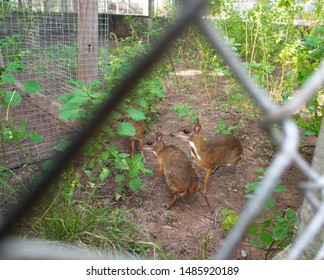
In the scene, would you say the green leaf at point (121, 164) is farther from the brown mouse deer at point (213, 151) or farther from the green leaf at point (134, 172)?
the brown mouse deer at point (213, 151)

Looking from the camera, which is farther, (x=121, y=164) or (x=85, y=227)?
(x=121, y=164)

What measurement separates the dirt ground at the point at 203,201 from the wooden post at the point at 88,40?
3.74ft

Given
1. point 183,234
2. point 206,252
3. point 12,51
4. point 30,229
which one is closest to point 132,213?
point 183,234

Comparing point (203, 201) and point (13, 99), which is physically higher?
point (13, 99)

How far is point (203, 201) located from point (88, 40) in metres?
1.97

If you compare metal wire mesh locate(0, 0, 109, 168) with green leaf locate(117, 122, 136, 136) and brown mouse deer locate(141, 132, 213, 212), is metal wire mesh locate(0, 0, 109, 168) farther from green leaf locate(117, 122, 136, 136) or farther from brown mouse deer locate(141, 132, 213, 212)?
green leaf locate(117, 122, 136, 136)

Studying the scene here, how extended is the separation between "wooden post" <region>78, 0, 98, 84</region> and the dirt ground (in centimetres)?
114

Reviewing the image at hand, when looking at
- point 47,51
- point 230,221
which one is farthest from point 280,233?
point 47,51

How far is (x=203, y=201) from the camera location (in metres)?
3.26

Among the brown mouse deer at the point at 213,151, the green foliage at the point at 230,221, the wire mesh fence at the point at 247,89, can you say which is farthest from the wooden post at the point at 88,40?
the wire mesh fence at the point at 247,89

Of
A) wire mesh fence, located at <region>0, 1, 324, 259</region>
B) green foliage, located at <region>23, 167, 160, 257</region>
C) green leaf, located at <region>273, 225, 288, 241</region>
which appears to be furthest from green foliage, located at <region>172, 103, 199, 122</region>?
wire mesh fence, located at <region>0, 1, 324, 259</region>

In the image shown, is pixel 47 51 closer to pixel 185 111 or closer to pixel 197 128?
pixel 185 111

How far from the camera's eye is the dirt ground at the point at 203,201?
2631mm

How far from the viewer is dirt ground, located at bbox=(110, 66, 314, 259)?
2.63 m
